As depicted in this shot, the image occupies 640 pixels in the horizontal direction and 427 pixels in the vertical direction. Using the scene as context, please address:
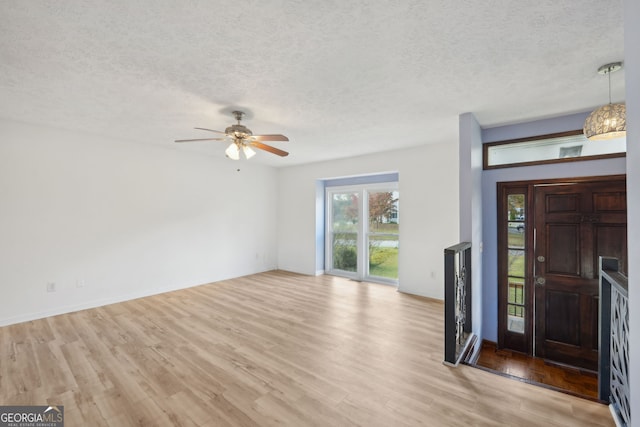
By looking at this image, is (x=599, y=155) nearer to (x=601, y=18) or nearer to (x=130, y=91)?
(x=601, y=18)

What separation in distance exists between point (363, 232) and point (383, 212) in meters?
0.62

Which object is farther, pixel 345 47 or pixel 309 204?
pixel 309 204

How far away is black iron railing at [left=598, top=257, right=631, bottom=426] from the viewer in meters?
1.66

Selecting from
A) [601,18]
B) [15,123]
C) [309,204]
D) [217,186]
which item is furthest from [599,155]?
[15,123]

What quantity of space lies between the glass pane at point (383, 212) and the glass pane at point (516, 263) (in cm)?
207

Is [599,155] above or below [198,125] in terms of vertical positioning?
below

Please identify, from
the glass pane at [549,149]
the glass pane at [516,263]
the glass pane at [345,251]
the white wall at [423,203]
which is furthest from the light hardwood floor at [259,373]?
the glass pane at [549,149]

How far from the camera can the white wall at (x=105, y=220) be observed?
3.47 metres

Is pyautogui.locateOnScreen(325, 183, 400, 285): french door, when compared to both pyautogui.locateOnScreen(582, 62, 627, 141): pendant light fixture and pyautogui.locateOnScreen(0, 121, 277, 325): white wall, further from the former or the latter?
pyautogui.locateOnScreen(582, 62, 627, 141): pendant light fixture

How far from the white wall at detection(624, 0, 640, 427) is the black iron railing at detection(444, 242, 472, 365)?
4.41 feet

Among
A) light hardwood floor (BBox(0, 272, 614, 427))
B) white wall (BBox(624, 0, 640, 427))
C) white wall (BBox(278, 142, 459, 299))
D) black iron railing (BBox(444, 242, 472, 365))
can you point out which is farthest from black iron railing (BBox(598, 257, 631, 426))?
white wall (BBox(278, 142, 459, 299))

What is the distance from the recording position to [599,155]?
2.94 meters

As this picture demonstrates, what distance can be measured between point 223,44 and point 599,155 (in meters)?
3.93

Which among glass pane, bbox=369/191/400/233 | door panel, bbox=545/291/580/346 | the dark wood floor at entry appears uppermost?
glass pane, bbox=369/191/400/233
